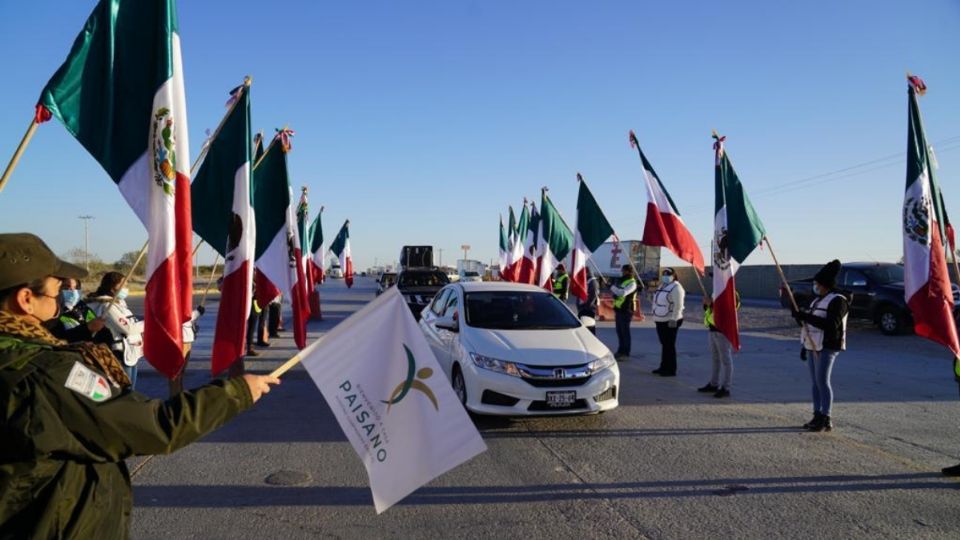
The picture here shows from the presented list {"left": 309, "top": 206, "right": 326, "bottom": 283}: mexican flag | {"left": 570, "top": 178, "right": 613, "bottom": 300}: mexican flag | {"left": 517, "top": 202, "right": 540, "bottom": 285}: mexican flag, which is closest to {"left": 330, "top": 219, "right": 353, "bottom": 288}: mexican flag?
{"left": 309, "top": 206, "right": 326, "bottom": 283}: mexican flag

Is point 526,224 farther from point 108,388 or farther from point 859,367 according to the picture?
point 108,388

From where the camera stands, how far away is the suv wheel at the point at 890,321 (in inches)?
684

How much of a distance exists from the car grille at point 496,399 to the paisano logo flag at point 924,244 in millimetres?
3979

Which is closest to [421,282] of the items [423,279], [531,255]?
[423,279]

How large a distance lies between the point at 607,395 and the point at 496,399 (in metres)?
1.28

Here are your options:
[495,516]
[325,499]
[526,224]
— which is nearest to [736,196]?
[495,516]

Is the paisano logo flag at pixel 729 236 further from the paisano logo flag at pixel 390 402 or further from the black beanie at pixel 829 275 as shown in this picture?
the paisano logo flag at pixel 390 402

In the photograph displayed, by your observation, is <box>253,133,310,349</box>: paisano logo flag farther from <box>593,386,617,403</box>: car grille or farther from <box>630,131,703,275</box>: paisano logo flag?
<box>630,131,703,275</box>: paisano logo flag

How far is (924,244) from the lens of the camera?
20.7ft

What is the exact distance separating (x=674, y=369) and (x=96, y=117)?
30.2ft

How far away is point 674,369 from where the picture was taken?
11062mm

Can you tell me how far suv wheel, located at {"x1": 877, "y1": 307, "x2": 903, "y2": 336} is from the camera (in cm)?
1738

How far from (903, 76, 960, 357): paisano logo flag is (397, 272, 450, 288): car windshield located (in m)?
15.9

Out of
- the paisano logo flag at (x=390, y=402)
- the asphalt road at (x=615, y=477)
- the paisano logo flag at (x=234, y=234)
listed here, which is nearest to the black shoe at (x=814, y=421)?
the asphalt road at (x=615, y=477)
